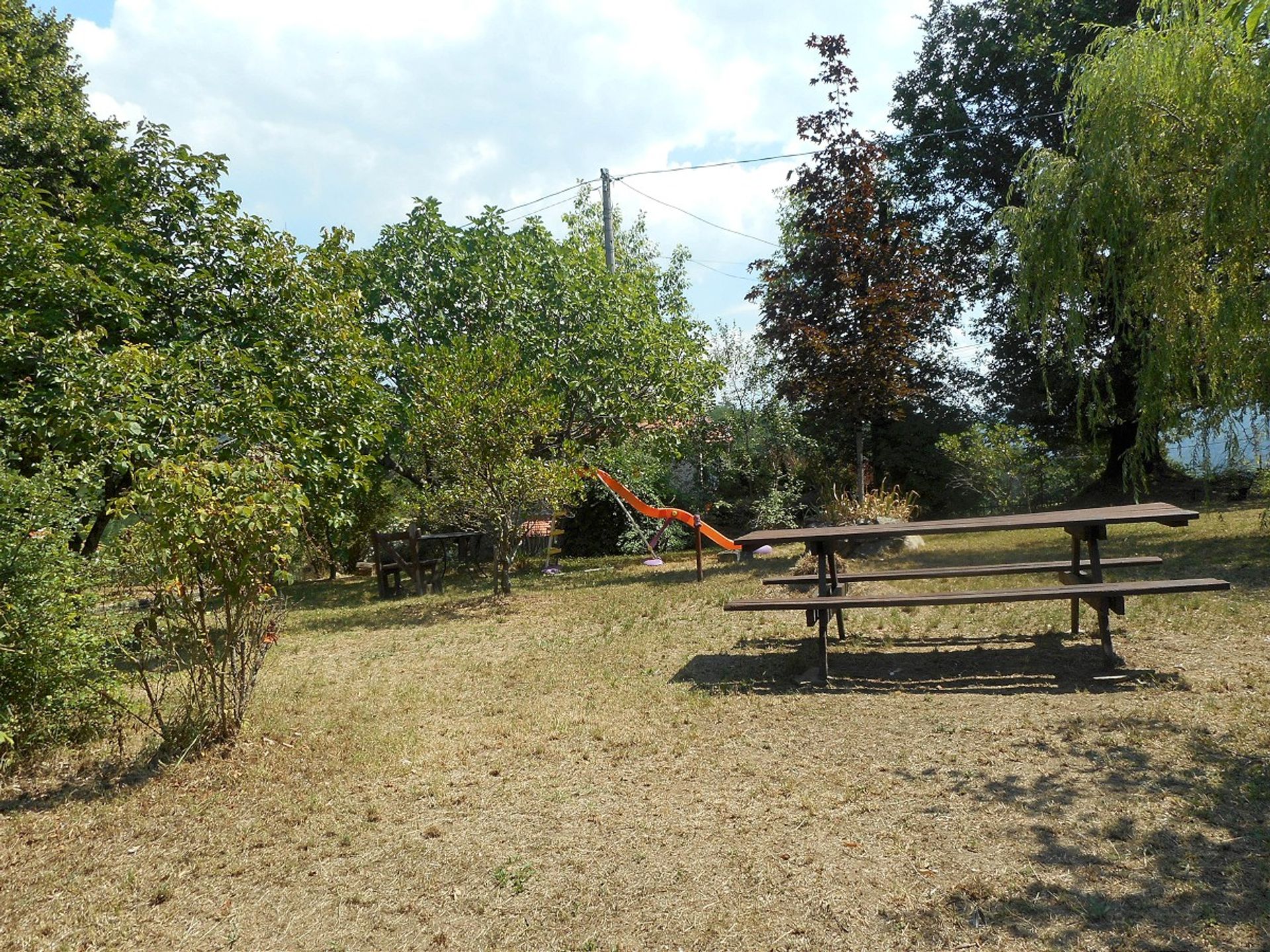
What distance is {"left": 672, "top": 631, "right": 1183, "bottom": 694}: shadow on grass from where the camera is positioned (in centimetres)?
525

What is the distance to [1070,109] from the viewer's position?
9.41m

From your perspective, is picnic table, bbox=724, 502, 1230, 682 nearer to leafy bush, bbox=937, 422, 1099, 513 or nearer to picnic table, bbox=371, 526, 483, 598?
picnic table, bbox=371, 526, 483, 598

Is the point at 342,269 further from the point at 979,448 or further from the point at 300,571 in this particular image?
the point at 979,448

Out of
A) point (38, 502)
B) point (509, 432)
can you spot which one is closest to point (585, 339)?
point (509, 432)

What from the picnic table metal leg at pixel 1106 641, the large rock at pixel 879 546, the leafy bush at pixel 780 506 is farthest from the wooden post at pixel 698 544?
the picnic table metal leg at pixel 1106 641

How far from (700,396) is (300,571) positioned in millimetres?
8791

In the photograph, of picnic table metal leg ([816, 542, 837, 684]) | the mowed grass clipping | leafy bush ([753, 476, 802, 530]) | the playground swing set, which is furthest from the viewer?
leafy bush ([753, 476, 802, 530])

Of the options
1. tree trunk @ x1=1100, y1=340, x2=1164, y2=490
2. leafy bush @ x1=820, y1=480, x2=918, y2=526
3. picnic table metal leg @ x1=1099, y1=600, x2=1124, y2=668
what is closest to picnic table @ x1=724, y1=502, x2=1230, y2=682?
picnic table metal leg @ x1=1099, y1=600, x2=1124, y2=668

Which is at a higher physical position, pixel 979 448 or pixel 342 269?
pixel 342 269

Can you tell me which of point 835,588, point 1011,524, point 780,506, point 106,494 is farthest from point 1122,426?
point 106,494

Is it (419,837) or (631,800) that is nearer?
(419,837)

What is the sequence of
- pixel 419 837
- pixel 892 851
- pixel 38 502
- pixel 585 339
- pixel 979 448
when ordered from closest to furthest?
pixel 892 851 → pixel 419 837 → pixel 38 502 → pixel 585 339 → pixel 979 448

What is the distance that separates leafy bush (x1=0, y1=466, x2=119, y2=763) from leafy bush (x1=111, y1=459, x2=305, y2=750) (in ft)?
0.79

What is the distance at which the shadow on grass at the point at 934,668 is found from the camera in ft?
17.2
